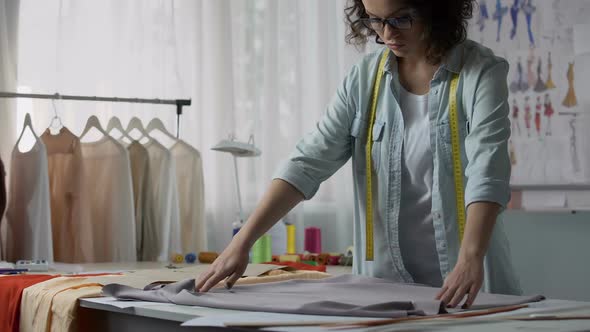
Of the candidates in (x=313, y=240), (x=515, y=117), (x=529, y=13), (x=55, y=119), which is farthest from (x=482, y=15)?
(x=55, y=119)

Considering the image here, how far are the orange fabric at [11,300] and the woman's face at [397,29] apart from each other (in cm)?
98

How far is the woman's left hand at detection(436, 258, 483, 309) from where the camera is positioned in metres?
1.32

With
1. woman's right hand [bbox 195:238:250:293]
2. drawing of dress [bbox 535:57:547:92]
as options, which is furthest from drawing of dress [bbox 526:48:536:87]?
woman's right hand [bbox 195:238:250:293]

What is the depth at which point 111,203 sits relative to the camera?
327cm

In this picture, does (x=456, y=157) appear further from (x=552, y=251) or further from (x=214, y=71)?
(x=214, y=71)

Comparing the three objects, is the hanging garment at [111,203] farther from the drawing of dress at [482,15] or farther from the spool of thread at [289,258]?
the drawing of dress at [482,15]

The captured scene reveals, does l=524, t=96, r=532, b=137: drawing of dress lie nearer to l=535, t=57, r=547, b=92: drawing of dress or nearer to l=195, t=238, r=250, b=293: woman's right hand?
l=535, t=57, r=547, b=92: drawing of dress

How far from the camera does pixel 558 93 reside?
3.43 m

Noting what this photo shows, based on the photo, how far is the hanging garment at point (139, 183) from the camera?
339 cm

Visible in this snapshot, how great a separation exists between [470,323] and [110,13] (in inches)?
114

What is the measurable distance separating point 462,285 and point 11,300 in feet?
3.54

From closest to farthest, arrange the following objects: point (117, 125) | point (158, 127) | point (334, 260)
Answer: point (334, 260) < point (117, 125) < point (158, 127)

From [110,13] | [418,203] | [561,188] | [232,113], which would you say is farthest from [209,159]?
[418,203]

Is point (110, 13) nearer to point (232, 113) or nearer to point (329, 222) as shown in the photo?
point (232, 113)
